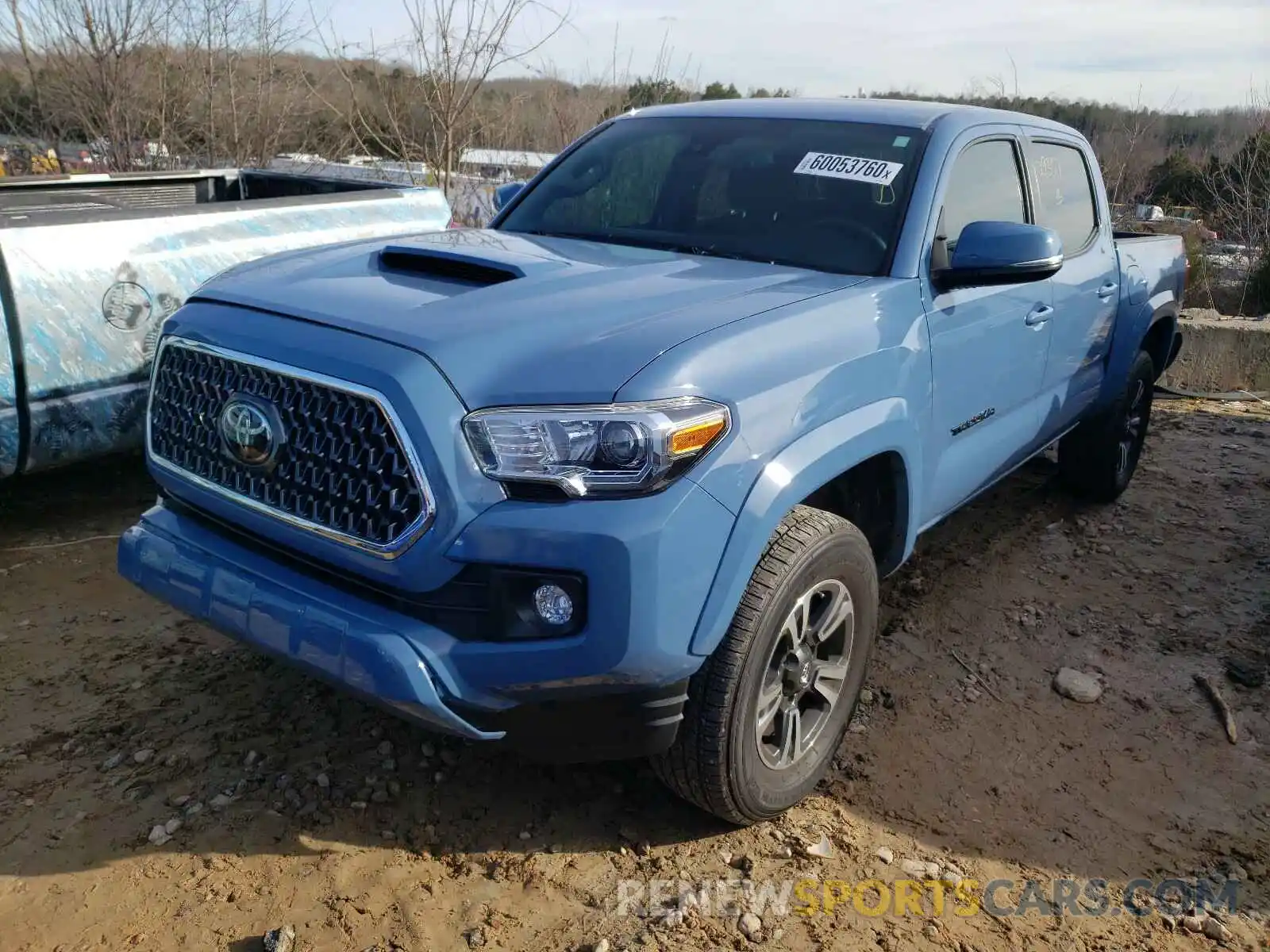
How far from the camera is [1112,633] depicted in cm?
394

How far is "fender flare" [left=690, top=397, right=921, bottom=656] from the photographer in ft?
7.13

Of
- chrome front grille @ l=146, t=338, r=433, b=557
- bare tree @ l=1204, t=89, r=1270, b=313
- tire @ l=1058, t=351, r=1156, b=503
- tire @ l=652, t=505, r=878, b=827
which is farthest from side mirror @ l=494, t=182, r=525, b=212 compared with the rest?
bare tree @ l=1204, t=89, r=1270, b=313

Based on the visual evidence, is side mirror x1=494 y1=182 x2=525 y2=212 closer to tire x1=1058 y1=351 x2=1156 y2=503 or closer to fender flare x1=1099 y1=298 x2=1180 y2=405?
fender flare x1=1099 y1=298 x2=1180 y2=405

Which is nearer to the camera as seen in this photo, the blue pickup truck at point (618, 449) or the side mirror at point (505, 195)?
the blue pickup truck at point (618, 449)

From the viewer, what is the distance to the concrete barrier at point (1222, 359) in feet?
25.1

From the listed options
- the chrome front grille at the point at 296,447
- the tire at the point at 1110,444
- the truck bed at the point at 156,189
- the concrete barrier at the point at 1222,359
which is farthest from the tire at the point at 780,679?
the concrete barrier at the point at 1222,359

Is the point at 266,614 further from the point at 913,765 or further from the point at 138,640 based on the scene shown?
the point at 913,765

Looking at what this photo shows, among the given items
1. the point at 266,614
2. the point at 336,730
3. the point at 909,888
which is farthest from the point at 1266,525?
the point at 266,614

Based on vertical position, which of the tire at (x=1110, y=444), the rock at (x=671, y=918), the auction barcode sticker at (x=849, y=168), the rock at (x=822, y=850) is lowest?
the rock at (x=822, y=850)

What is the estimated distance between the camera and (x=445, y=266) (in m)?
2.72

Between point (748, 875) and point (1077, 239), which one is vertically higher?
point (1077, 239)

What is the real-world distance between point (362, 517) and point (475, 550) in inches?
11.6

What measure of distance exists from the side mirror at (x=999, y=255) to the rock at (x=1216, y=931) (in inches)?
69.4

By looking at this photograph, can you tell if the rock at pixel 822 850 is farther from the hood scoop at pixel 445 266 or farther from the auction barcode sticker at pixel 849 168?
the auction barcode sticker at pixel 849 168
